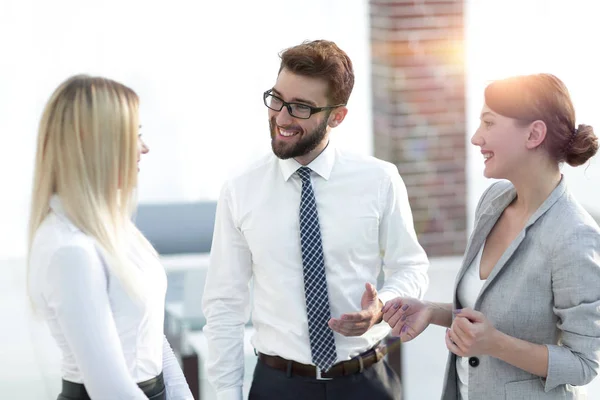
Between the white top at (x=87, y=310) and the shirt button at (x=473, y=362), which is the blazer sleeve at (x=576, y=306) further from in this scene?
the white top at (x=87, y=310)

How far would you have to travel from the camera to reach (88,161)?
188cm

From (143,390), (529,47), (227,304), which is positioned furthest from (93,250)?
(529,47)

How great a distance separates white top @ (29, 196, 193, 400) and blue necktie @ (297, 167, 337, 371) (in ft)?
1.83

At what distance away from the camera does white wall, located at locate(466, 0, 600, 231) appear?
5.34 m

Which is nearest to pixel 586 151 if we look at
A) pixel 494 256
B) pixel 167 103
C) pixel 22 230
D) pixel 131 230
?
pixel 494 256

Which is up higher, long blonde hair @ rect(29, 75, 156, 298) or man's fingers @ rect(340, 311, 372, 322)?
long blonde hair @ rect(29, 75, 156, 298)

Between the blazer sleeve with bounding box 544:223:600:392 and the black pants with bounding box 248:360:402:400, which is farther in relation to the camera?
the black pants with bounding box 248:360:402:400

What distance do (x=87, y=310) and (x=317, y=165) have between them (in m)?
0.92

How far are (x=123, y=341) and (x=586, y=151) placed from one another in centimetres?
118

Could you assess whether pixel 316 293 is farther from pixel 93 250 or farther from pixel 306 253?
pixel 93 250

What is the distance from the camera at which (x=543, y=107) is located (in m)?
2.08

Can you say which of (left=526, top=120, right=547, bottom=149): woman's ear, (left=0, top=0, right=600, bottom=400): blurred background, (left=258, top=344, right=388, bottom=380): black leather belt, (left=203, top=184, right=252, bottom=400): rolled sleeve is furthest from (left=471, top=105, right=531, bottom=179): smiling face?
(left=0, top=0, right=600, bottom=400): blurred background

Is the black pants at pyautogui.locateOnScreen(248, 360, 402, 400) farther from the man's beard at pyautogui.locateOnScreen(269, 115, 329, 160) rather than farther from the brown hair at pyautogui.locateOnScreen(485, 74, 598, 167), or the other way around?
the brown hair at pyautogui.locateOnScreen(485, 74, 598, 167)

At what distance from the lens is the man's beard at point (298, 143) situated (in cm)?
238
